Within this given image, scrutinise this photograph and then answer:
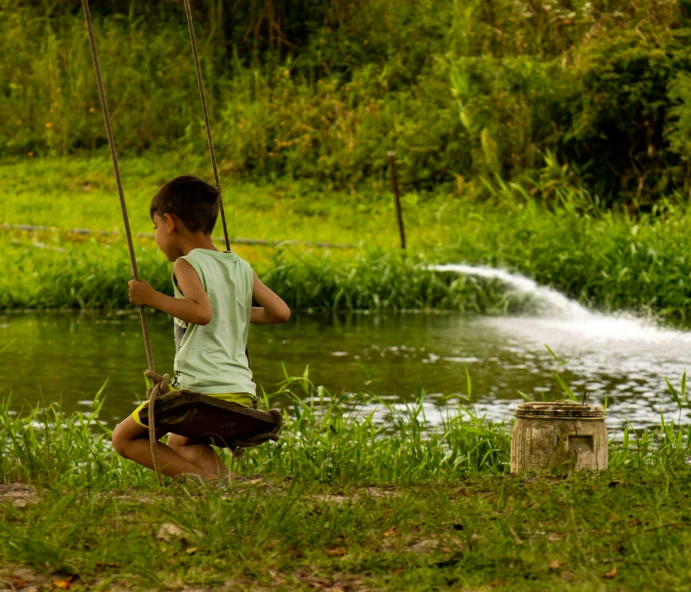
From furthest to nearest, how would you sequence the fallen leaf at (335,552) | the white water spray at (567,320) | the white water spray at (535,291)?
the white water spray at (535,291)
the white water spray at (567,320)
the fallen leaf at (335,552)

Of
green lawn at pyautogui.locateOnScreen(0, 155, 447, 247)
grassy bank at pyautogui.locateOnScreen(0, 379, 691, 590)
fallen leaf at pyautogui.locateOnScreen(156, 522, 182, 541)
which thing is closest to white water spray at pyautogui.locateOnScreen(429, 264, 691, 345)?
green lawn at pyautogui.locateOnScreen(0, 155, 447, 247)

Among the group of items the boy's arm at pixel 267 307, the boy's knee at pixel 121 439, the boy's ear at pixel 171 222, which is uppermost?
the boy's ear at pixel 171 222

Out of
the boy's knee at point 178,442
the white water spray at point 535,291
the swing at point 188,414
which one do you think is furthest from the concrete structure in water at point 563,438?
the white water spray at point 535,291

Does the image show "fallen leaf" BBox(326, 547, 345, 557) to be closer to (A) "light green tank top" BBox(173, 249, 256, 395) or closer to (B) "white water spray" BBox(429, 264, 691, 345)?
(A) "light green tank top" BBox(173, 249, 256, 395)

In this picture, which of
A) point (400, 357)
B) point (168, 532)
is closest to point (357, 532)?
point (168, 532)

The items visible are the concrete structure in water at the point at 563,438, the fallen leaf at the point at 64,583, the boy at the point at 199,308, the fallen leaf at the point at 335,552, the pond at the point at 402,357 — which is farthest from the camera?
the pond at the point at 402,357

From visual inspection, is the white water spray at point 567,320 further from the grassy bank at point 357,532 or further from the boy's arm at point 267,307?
the boy's arm at point 267,307

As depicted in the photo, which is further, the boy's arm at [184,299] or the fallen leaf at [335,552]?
the boy's arm at [184,299]

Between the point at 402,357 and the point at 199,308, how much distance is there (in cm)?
547

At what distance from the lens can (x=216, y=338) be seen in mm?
4598

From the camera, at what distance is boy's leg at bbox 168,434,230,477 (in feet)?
15.8

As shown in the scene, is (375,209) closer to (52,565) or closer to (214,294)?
(214,294)

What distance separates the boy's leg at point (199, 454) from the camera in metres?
4.80

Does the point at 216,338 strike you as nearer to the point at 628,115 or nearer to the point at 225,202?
the point at 628,115
